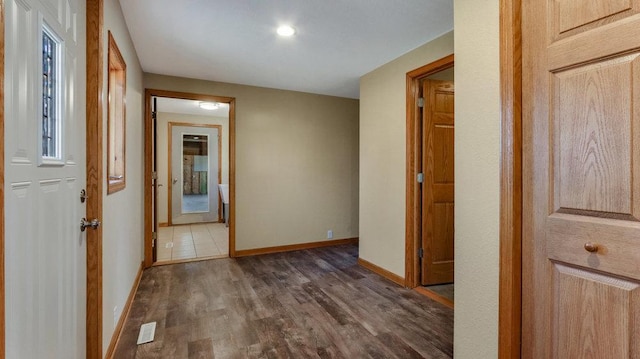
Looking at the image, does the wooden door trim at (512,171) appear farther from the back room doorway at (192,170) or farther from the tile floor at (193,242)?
the back room doorway at (192,170)

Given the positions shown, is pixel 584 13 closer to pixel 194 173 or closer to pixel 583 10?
pixel 583 10

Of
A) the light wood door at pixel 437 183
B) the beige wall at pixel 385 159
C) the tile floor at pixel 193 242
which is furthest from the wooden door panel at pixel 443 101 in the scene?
the tile floor at pixel 193 242

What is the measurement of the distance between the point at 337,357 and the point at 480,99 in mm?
1658

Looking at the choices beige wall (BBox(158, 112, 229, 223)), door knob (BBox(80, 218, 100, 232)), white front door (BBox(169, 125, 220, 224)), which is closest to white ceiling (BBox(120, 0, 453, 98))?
door knob (BBox(80, 218, 100, 232))

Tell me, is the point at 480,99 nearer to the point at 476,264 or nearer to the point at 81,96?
the point at 476,264

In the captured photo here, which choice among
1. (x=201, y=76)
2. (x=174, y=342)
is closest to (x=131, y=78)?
(x=201, y=76)

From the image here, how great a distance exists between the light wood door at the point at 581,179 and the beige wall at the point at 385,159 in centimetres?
172

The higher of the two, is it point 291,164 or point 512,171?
point 291,164

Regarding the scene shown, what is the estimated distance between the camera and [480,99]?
135 cm

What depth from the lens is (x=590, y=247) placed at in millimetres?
1014

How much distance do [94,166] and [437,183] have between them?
2771 mm

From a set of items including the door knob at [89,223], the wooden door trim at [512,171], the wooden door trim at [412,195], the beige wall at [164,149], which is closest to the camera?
the wooden door trim at [512,171]

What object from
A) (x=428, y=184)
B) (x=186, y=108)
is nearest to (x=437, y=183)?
(x=428, y=184)

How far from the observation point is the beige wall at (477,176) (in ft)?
4.22
